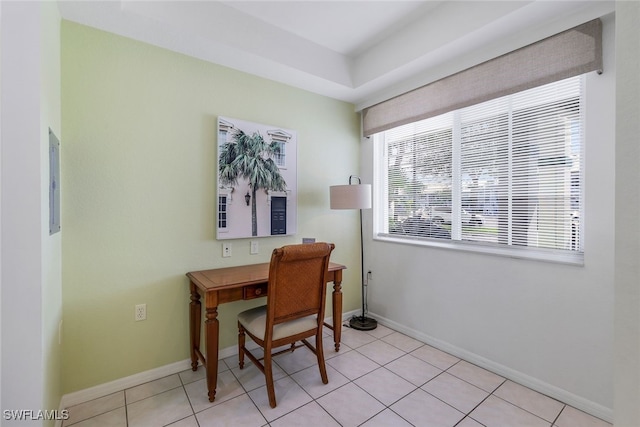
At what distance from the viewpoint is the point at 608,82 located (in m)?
1.67

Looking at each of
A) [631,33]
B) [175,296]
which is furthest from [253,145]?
[631,33]

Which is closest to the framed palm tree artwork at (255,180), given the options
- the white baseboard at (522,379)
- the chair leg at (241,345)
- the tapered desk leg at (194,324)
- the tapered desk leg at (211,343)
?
the tapered desk leg at (194,324)

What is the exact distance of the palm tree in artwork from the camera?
2396mm

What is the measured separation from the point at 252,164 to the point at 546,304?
8.10 ft

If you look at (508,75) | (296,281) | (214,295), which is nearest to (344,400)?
(296,281)

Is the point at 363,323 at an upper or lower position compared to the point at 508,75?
lower

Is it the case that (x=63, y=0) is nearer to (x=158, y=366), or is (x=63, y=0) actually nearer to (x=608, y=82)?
(x=158, y=366)

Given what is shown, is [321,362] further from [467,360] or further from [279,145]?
[279,145]

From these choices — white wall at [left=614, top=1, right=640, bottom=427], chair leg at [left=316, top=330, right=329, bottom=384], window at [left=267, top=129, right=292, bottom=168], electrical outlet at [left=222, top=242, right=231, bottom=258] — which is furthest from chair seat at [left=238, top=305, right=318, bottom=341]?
white wall at [left=614, top=1, right=640, bottom=427]

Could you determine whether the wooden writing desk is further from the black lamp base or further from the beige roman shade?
the beige roman shade

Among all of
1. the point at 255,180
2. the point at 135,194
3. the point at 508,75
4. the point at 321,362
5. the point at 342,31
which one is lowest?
the point at 321,362

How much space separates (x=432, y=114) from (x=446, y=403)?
2.25 m

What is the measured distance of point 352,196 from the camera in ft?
8.78

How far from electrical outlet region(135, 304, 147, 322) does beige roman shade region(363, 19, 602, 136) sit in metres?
2.72
